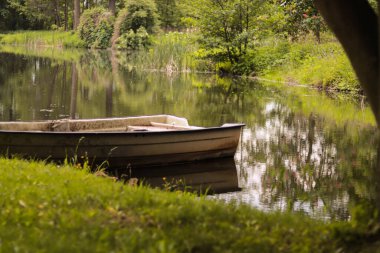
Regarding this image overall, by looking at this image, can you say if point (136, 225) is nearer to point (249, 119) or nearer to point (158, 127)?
point (158, 127)

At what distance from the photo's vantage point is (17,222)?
517 centimetres

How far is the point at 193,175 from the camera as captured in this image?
449 inches

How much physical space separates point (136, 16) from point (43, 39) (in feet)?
44.3

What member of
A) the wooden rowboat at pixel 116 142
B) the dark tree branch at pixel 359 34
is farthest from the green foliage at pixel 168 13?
the dark tree branch at pixel 359 34

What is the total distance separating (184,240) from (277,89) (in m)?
21.3

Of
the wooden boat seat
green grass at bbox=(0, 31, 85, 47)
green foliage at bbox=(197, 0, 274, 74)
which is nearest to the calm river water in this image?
the wooden boat seat

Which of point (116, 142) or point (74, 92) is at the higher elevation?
point (116, 142)

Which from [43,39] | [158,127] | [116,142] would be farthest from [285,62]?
[43,39]

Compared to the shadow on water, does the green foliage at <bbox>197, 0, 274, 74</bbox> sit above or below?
above

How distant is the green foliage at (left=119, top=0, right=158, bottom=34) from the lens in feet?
171

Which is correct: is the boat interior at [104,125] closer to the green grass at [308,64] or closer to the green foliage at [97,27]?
the green grass at [308,64]

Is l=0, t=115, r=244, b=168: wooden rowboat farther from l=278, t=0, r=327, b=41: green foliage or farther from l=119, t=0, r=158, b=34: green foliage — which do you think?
l=119, t=0, r=158, b=34: green foliage

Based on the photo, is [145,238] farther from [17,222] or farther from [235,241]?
[17,222]

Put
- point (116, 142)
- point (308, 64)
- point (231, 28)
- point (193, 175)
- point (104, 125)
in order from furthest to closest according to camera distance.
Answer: point (231, 28)
point (308, 64)
point (104, 125)
point (193, 175)
point (116, 142)
